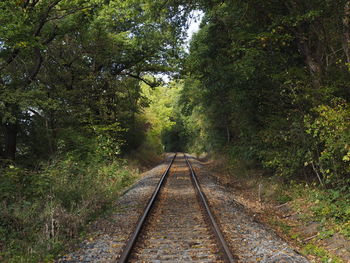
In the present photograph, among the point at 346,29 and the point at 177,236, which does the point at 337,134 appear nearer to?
the point at 346,29

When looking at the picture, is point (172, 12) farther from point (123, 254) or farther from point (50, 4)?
point (123, 254)


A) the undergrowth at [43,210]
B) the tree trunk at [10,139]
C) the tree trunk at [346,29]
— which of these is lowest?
the undergrowth at [43,210]

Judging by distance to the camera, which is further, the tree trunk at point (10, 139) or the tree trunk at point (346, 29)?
the tree trunk at point (10, 139)

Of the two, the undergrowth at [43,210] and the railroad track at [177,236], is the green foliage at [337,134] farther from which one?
the undergrowth at [43,210]

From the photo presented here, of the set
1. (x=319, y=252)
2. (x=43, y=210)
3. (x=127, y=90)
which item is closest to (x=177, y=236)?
(x=319, y=252)

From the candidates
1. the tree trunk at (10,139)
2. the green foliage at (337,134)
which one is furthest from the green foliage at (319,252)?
the tree trunk at (10,139)

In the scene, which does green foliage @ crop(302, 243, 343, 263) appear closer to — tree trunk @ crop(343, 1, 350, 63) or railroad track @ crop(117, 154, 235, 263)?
railroad track @ crop(117, 154, 235, 263)

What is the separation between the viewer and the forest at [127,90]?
7.73 m

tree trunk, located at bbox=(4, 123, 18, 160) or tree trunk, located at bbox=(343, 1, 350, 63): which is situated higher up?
tree trunk, located at bbox=(343, 1, 350, 63)

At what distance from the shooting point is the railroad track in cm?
579

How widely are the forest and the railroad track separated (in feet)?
4.97

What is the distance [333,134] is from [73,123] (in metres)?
11.4

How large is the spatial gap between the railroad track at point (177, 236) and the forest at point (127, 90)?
1516 millimetres

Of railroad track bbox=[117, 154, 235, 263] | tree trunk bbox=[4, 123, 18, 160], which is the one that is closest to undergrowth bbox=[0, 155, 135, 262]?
railroad track bbox=[117, 154, 235, 263]
